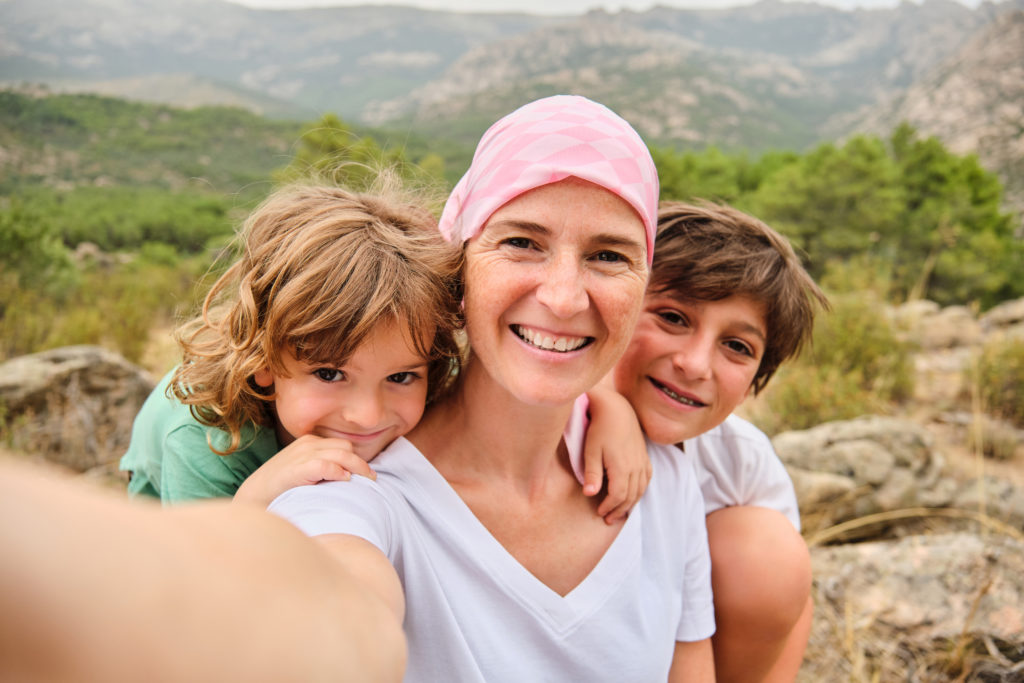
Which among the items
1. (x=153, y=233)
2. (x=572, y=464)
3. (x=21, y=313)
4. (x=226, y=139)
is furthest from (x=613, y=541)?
(x=226, y=139)

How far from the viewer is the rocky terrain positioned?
271 centimetres

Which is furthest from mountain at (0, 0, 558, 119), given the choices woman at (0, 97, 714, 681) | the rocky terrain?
woman at (0, 97, 714, 681)

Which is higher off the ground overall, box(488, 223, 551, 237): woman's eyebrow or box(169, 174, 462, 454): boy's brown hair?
box(488, 223, 551, 237): woman's eyebrow

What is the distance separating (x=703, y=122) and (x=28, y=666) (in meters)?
86.8

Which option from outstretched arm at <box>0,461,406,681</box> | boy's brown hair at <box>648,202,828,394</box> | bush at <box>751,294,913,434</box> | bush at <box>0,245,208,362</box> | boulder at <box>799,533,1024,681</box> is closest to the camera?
outstretched arm at <box>0,461,406,681</box>

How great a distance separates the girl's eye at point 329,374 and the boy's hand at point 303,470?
22 cm

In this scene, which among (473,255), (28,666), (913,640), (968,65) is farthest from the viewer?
(968,65)

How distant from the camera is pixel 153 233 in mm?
30516

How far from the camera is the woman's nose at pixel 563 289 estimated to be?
50.8 inches

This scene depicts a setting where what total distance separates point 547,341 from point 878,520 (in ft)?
11.2

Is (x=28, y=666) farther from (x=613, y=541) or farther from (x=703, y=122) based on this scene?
(x=703, y=122)

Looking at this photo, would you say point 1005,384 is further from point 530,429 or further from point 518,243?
point 518,243

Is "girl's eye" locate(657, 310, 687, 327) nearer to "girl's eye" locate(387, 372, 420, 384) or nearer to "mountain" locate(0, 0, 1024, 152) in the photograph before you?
"girl's eye" locate(387, 372, 420, 384)

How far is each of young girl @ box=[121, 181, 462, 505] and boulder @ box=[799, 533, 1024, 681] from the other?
2.24 metres
